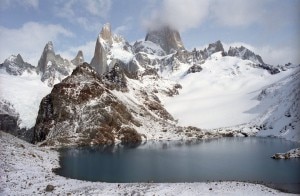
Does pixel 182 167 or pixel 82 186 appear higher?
pixel 182 167

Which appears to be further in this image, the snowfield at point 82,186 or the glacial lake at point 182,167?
the glacial lake at point 182,167

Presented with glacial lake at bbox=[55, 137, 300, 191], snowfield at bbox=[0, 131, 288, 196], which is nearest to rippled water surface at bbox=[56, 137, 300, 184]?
glacial lake at bbox=[55, 137, 300, 191]

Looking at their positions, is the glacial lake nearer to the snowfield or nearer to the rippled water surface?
the rippled water surface

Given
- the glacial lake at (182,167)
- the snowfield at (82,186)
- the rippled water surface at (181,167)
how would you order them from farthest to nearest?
the rippled water surface at (181,167) → the glacial lake at (182,167) → the snowfield at (82,186)

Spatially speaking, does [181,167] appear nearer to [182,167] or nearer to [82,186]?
[182,167]

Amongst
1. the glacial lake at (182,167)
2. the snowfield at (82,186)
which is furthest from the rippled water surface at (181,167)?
the snowfield at (82,186)

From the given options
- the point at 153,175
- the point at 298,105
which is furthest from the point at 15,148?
the point at 298,105

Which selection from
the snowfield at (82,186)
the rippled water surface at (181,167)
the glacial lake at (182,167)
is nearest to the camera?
the snowfield at (82,186)

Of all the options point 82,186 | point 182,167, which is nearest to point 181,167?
point 182,167

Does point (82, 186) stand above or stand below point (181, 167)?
below

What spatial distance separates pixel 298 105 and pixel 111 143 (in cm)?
9404

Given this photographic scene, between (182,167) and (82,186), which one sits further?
(182,167)

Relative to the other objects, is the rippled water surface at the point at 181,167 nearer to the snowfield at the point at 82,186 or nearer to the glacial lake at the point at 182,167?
the glacial lake at the point at 182,167

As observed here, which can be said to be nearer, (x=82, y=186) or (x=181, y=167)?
(x=82, y=186)
